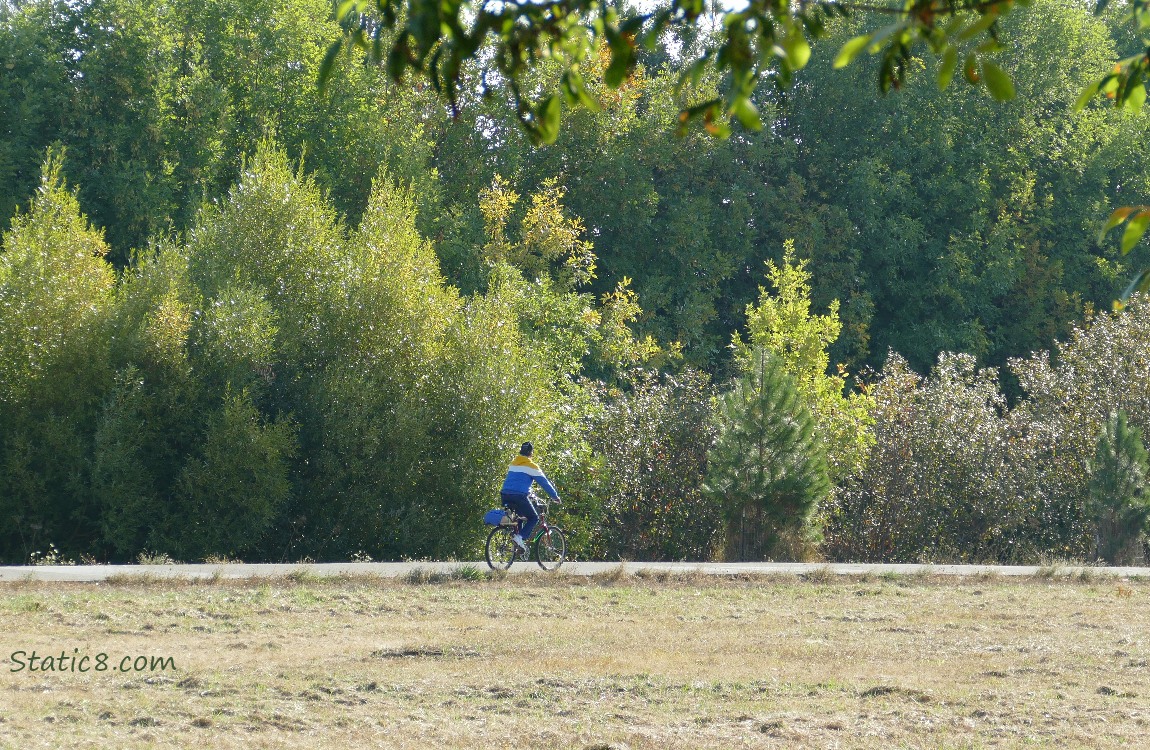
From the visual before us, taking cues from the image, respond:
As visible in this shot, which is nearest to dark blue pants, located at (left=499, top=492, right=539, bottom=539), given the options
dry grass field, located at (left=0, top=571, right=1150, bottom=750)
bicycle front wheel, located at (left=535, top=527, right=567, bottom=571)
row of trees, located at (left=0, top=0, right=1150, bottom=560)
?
bicycle front wheel, located at (left=535, top=527, right=567, bottom=571)

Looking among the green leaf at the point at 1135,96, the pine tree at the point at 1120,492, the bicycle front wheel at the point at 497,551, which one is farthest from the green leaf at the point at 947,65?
the pine tree at the point at 1120,492

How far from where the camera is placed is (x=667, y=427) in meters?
28.6

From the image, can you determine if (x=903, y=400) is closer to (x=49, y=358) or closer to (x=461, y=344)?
(x=461, y=344)

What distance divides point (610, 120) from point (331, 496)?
21.0 metres

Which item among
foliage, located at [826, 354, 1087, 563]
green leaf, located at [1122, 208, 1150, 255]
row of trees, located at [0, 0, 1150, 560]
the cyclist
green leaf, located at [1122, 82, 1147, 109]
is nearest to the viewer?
green leaf, located at [1122, 208, 1150, 255]

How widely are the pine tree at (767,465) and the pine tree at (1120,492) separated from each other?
571 centimetres

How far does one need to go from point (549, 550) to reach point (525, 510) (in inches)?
43.9

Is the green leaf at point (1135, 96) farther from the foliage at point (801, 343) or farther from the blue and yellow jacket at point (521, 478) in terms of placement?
the foliage at point (801, 343)

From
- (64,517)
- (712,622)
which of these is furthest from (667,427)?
(712,622)

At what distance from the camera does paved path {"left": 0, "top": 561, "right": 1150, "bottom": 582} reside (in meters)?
17.1

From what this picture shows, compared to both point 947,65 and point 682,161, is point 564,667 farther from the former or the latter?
point 682,161

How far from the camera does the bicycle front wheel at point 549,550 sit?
1933cm

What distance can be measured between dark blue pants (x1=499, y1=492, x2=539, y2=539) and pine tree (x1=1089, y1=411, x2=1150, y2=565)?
518 inches

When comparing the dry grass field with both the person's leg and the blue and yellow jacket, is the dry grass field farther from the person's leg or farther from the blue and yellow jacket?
the blue and yellow jacket
